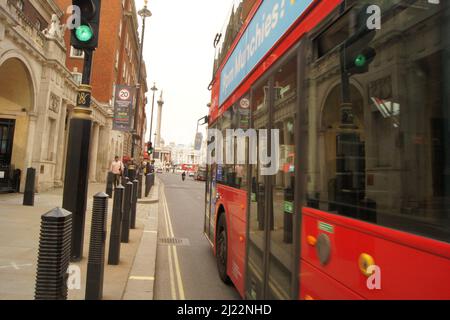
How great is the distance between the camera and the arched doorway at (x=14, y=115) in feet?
50.0

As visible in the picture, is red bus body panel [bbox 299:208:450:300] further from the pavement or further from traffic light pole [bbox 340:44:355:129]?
the pavement

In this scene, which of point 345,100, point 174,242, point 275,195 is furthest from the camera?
point 174,242

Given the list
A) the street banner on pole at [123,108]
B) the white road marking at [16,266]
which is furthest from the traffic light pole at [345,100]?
the street banner on pole at [123,108]

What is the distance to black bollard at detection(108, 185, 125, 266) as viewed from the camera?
546 cm

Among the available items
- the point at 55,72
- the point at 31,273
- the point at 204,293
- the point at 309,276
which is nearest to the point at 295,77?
the point at 309,276

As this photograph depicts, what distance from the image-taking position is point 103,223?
4.21 meters

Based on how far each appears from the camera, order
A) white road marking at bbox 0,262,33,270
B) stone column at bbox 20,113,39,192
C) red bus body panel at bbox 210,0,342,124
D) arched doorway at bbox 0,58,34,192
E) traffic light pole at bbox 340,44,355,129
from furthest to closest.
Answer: stone column at bbox 20,113,39,192 → arched doorway at bbox 0,58,34,192 → white road marking at bbox 0,262,33,270 → red bus body panel at bbox 210,0,342,124 → traffic light pole at bbox 340,44,355,129

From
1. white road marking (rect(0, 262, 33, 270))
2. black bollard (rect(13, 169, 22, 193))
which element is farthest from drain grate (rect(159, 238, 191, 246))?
black bollard (rect(13, 169, 22, 193))

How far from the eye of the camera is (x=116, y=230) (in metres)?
5.43

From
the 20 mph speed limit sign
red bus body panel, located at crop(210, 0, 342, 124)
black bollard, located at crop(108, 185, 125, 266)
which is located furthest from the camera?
the 20 mph speed limit sign

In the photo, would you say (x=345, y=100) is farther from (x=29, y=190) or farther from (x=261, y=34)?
(x=29, y=190)

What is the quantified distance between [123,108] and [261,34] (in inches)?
449

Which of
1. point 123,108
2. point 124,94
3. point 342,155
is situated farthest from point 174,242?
point 124,94

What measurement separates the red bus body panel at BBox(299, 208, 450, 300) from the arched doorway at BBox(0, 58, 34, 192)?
15.5m
